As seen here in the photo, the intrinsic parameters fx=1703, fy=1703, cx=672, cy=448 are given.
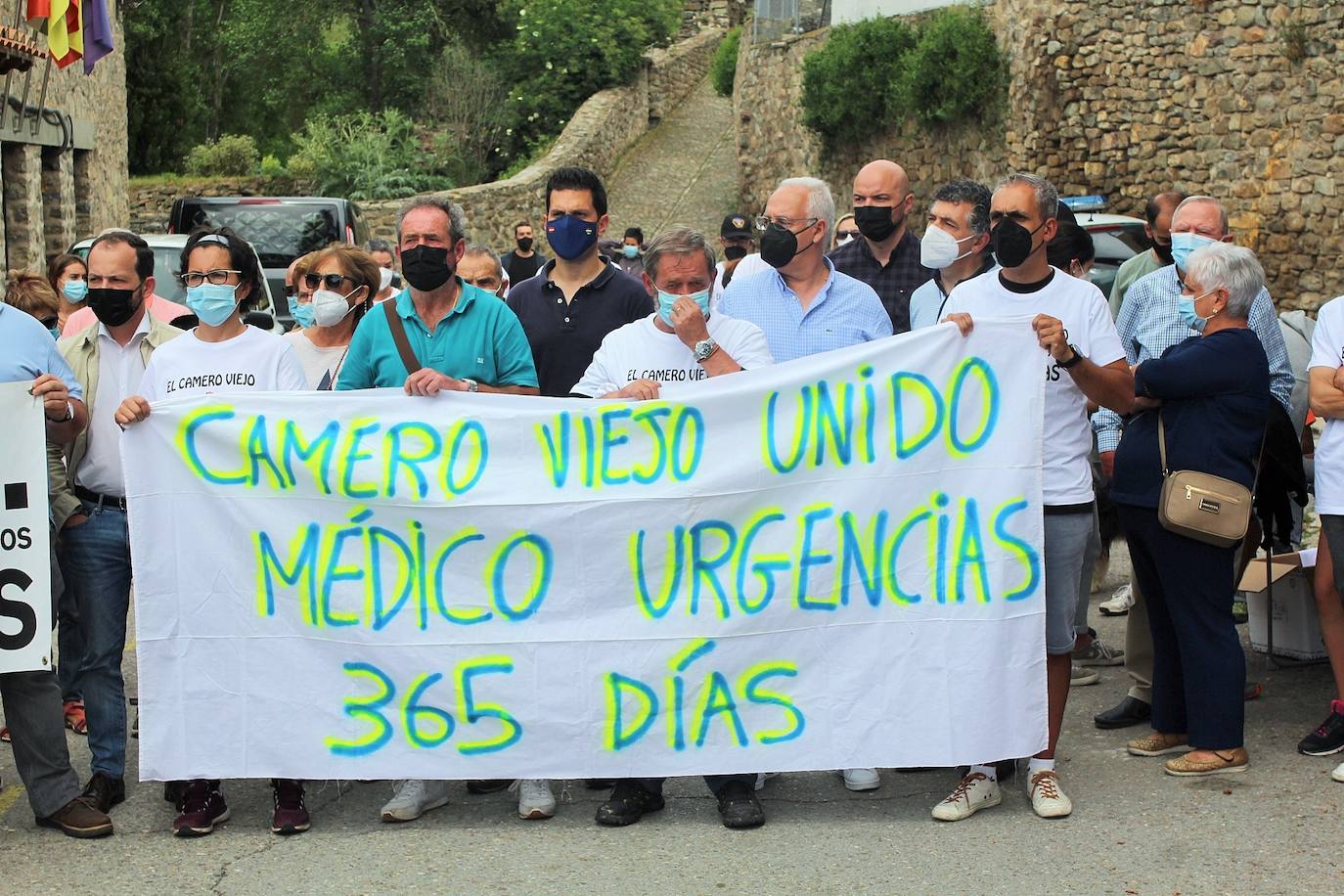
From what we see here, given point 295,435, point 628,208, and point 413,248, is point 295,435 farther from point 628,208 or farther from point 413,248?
point 628,208

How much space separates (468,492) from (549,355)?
102 cm

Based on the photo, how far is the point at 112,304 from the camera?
5637 mm

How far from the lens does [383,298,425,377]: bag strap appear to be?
5.57 meters

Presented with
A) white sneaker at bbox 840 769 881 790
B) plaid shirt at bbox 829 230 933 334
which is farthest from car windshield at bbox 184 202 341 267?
white sneaker at bbox 840 769 881 790

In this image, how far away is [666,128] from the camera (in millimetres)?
34969

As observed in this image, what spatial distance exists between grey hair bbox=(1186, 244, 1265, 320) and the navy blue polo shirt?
1.93 meters

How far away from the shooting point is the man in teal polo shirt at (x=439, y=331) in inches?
220

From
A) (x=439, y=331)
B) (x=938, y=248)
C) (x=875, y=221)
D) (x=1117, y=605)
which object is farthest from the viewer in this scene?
(x=1117, y=605)

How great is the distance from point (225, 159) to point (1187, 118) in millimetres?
18805

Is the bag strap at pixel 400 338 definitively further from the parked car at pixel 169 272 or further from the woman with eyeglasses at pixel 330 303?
the parked car at pixel 169 272

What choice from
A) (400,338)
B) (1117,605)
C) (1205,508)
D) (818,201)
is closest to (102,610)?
(400,338)

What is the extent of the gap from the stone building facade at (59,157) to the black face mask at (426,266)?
13.2 metres

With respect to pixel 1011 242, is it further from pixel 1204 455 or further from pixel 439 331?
pixel 439 331

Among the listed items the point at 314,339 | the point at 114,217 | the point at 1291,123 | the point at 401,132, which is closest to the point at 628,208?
the point at 401,132
